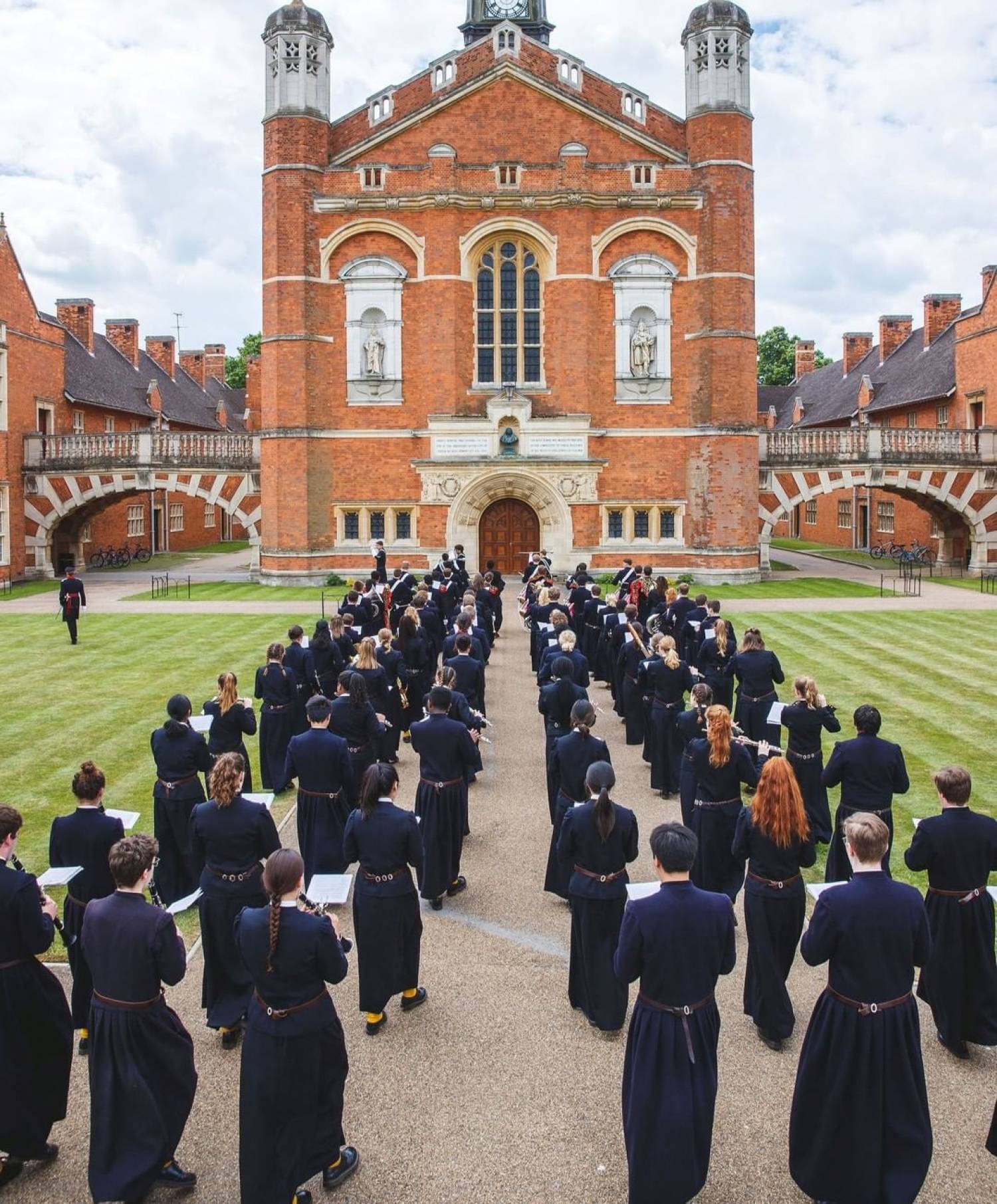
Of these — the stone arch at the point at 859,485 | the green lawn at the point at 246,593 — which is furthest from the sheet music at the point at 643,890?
the stone arch at the point at 859,485

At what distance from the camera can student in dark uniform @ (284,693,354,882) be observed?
8.48 m

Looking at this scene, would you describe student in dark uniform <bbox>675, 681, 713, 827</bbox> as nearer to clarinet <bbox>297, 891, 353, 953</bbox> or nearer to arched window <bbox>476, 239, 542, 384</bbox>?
clarinet <bbox>297, 891, 353, 953</bbox>

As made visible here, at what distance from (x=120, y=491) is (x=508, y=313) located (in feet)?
48.1

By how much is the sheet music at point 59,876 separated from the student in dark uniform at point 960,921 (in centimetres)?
511

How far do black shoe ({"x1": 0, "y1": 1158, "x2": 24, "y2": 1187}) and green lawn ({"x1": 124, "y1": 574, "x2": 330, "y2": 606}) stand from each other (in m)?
24.4

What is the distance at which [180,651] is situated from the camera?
2130 cm

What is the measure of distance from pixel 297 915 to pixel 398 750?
29.4ft

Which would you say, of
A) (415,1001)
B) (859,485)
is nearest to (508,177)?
(859,485)

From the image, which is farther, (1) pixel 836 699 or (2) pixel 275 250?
(2) pixel 275 250

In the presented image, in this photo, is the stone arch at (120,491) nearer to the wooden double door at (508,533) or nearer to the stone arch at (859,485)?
the wooden double door at (508,533)

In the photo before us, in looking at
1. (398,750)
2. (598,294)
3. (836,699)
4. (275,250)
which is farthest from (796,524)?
(398,750)

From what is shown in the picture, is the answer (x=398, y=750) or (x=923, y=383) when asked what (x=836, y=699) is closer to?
(x=398, y=750)

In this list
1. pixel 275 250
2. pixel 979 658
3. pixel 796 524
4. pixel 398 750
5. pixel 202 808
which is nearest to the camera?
pixel 202 808

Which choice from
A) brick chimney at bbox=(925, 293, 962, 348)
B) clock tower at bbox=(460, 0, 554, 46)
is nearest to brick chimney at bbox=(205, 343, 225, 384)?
clock tower at bbox=(460, 0, 554, 46)
